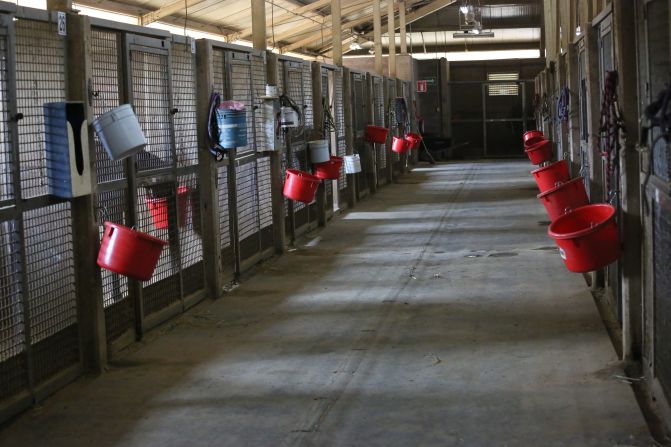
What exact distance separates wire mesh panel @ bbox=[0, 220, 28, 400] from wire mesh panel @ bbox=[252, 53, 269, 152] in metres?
3.97

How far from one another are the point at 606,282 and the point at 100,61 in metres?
3.49

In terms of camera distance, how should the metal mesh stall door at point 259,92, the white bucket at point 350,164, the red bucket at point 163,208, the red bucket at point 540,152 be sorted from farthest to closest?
the white bucket at point 350,164 < the red bucket at point 540,152 < the metal mesh stall door at point 259,92 < the red bucket at point 163,208

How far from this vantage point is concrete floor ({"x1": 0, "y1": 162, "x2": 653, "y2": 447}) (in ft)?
12.4

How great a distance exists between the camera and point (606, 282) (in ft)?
20.5

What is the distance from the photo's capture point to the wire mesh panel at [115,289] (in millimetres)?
5055

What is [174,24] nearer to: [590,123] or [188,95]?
[188,95]

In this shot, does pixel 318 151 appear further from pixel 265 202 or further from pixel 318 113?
pixel 265 202

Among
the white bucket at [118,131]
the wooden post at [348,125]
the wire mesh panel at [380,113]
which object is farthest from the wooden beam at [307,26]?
the white bucket at [118,131]

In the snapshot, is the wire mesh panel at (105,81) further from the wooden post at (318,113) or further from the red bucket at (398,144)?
the red bucket at (398,144)

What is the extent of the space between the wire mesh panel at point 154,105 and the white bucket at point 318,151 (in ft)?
12.3

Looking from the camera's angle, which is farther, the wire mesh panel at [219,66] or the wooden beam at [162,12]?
the wooden beam at [162,12]

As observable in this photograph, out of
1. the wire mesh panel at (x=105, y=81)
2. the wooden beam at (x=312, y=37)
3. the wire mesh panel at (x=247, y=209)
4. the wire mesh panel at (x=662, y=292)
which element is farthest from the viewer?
the wooden beam at (x=312, y=37)

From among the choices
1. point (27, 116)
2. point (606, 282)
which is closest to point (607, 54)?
point (606, 282)

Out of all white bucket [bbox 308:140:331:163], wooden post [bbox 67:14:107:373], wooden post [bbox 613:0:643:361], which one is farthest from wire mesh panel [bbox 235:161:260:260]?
wooden post [bbox 613:0:643:361]
